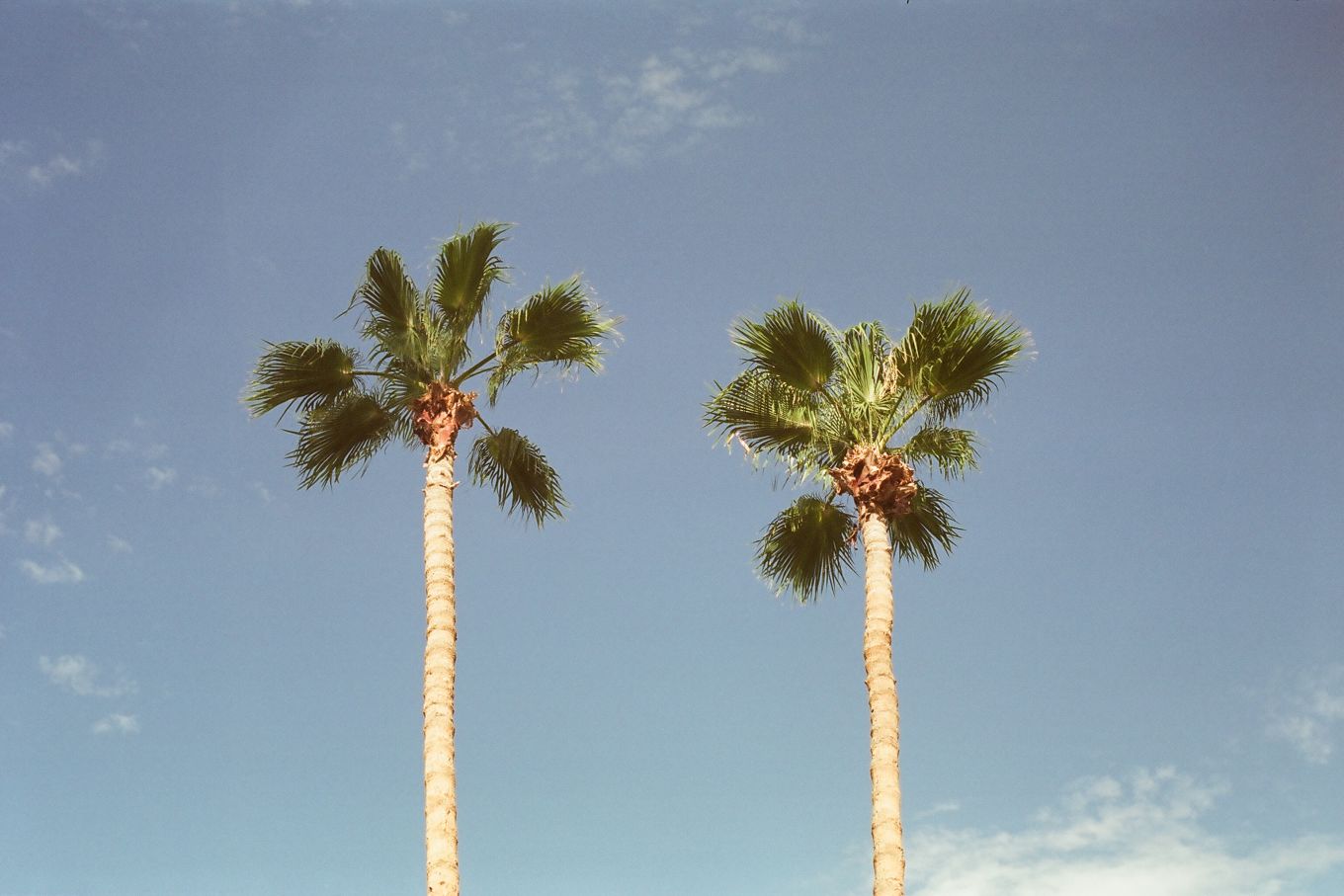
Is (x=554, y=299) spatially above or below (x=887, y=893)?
above

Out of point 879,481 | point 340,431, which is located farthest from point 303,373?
point 879,481

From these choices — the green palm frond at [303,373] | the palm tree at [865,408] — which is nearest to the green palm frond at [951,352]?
the palm tree at [865,408]

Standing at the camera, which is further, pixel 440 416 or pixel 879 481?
pixel 440 416

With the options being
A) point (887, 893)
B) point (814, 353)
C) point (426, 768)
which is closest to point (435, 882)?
point (426, 768)

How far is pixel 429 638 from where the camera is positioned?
16391mm

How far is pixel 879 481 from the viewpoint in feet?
55.9

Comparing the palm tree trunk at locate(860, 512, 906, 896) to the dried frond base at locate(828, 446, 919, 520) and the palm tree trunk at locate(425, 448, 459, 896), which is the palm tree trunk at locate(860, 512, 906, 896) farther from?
the palm tree trunk at locate(425, 448, 459, 896)

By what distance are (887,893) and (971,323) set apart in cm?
666

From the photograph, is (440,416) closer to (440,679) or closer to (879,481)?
(440,679)

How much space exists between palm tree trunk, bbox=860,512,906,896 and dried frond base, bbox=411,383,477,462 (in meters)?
5.13

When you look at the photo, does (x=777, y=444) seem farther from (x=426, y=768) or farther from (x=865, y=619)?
(x=426, y=768)

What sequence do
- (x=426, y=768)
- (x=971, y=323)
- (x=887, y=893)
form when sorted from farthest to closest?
(x=971, y=323) < (x=426, y=768) < (x=887, y=893)

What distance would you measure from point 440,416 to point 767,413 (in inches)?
160

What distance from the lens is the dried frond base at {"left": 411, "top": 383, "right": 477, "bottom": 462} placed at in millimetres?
18094
